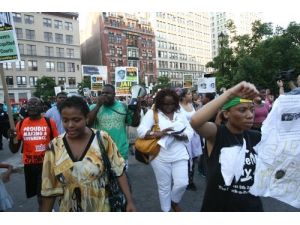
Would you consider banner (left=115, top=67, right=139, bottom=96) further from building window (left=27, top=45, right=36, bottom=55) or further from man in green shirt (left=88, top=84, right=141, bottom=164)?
building window (left=27, top=45, right=36, bottom=55)

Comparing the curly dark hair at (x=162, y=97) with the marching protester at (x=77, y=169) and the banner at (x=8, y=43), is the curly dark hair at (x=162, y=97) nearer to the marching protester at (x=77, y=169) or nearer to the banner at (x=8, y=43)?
the marching protester at (x=77, y=169)

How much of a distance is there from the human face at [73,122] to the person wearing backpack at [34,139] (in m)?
2.03

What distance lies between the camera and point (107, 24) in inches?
3056

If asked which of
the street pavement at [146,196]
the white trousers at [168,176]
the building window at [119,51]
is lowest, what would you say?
the street pavement at [146,196]

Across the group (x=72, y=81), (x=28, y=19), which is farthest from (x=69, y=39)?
(x=28, y=19)

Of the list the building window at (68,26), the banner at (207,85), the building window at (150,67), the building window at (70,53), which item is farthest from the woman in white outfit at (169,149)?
the building window at (150,67)

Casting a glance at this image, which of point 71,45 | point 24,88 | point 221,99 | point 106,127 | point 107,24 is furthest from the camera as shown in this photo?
point 107,24

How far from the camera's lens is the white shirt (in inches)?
176

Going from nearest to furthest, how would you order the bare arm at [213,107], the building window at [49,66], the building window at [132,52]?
the bare arm at [213,107]
the building window at [49,66]
the building window at [132,52]

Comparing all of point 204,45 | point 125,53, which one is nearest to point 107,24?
point 125,53

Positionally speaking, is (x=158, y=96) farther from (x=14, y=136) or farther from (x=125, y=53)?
(x=125, y=53)

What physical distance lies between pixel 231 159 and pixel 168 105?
2213 mm

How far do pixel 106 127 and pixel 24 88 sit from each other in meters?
58.5

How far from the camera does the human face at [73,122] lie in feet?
8.60
